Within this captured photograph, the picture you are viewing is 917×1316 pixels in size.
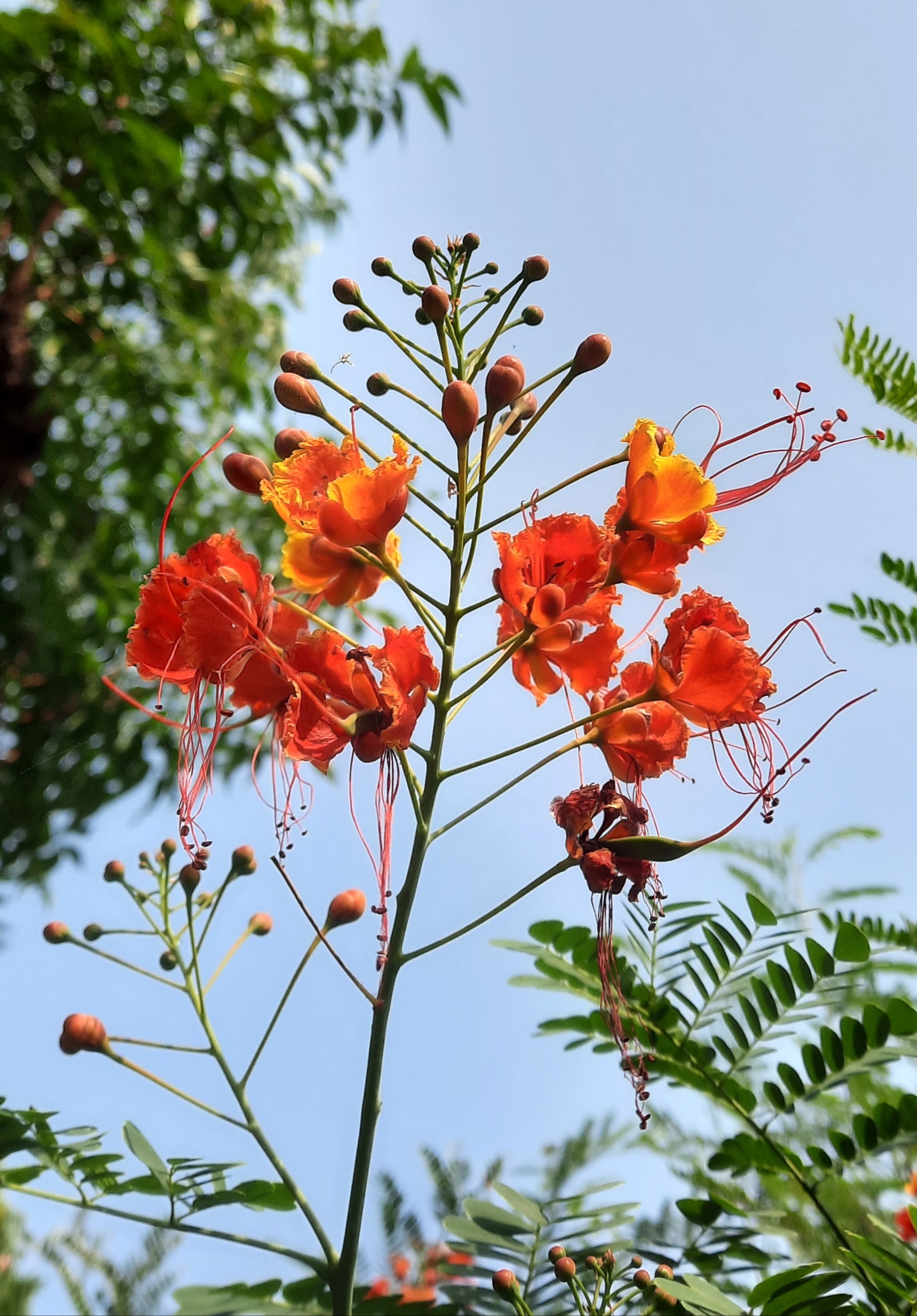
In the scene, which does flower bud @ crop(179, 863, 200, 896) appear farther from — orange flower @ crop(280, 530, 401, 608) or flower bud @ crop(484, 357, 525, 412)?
flower bud @ crop(484, 357, 525, 412)

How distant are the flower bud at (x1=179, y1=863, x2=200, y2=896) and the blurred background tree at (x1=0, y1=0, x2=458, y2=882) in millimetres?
2193

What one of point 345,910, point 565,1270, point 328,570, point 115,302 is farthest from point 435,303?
point 115,302

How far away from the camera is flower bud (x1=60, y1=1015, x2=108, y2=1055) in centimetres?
112

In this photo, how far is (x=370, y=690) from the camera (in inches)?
41.2

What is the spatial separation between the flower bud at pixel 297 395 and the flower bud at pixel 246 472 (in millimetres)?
85

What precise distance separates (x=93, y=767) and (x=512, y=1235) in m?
3.18

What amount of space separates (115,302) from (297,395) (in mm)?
4080

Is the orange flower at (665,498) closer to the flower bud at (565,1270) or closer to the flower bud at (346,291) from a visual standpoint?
the flower bud at (346,291)

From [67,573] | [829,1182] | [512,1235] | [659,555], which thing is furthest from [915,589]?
[67,573]

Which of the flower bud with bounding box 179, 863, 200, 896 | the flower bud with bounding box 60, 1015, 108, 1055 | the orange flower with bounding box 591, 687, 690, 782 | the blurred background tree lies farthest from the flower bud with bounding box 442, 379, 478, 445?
the blurred background tree

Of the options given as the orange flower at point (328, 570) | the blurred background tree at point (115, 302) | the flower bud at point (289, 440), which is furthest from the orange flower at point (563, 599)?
the blurred background tree at point (115, 302)

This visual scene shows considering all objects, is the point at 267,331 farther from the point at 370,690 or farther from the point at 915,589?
the point at 370,690

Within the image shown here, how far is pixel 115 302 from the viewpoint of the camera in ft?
15.5

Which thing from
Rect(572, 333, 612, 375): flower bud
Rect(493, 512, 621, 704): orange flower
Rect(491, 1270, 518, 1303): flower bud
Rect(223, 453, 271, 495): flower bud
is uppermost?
Rect(572, 333, 612, 375): flower bud
